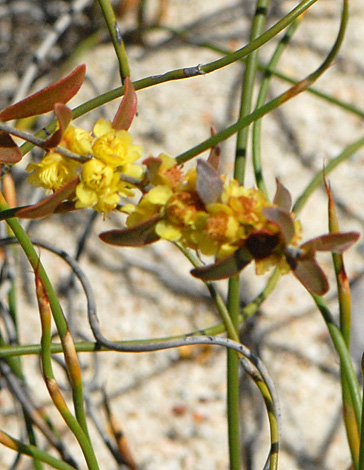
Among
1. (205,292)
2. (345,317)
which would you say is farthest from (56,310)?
(205,292)

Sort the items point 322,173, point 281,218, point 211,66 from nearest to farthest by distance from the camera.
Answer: point 281,218
point 211,66
point 322,173

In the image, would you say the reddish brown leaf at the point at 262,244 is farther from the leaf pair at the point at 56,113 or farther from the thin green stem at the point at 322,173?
the thin green stem at the point at 322,173

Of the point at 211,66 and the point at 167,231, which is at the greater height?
the point at 211,66

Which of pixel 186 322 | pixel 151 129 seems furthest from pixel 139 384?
pixel 151 129

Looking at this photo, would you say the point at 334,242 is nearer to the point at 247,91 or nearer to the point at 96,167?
the point at 96,167

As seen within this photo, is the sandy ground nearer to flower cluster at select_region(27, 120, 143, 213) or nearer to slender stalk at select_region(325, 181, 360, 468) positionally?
slender stalk at select_region(325, 181, 360, 468)

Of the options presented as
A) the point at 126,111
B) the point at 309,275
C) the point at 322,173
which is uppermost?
the point at 322,173

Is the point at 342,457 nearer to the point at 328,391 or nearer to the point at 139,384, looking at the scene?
the point at 328,391
